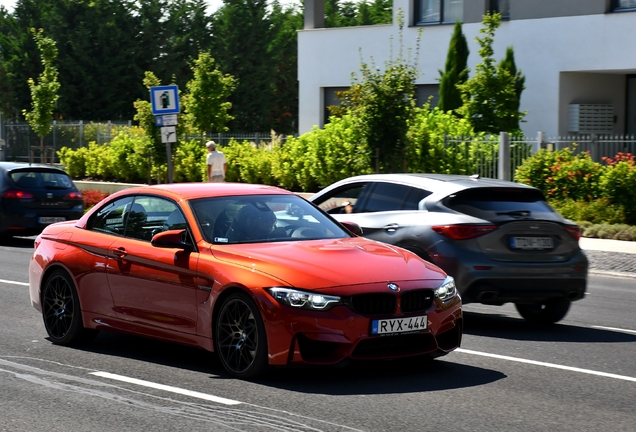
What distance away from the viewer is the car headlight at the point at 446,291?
781 centimetres

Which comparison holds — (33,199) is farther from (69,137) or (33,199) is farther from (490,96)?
(69,137)

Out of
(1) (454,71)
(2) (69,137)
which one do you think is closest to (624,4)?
(1) (454,71)

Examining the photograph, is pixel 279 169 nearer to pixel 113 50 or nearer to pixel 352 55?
pixel 352 55

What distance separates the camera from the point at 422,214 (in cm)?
1072

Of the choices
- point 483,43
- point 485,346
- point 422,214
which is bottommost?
point 485,346

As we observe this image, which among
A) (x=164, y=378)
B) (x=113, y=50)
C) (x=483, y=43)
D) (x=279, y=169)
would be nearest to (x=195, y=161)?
(x=279, y=169)

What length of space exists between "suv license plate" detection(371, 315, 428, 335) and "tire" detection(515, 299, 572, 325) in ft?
11.0

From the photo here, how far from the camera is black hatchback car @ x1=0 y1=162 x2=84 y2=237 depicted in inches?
790

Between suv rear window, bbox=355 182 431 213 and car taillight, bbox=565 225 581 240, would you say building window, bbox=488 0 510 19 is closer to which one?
suv rear window, bbox=355 182 431 213

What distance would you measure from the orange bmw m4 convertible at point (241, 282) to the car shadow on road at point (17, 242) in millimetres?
11039

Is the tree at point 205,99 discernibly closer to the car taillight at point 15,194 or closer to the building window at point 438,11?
the building window at point 438,11

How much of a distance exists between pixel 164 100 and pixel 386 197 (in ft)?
44.2

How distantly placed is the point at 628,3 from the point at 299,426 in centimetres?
2471

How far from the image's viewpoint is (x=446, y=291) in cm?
791
